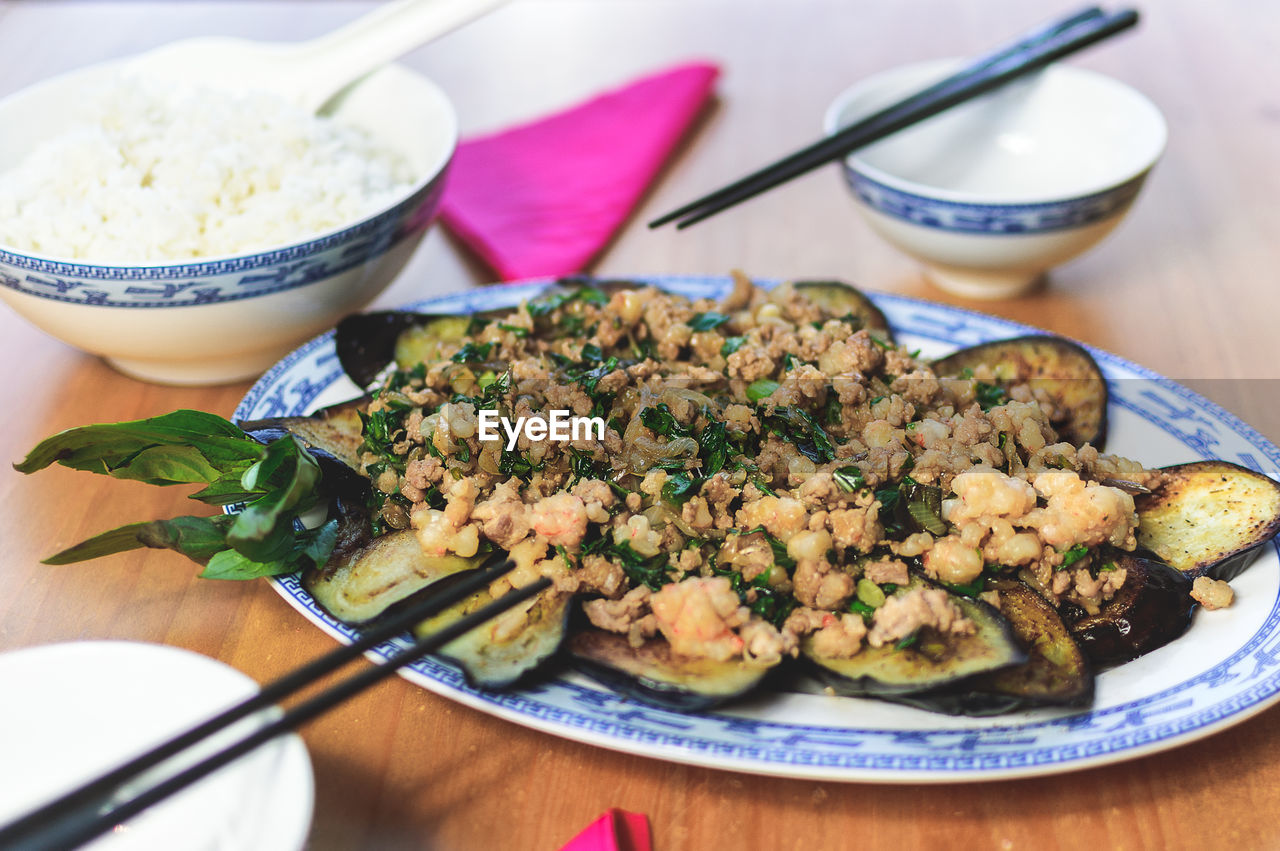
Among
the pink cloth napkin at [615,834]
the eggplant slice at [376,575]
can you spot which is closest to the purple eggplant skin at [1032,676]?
the pink cloth napkin at [615,834]

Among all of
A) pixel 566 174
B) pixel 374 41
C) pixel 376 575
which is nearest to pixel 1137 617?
pixel 376 575

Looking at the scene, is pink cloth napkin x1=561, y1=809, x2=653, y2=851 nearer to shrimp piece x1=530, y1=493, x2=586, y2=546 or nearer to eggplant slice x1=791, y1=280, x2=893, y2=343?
shrimp piece x1=530, y1=493, x2=586, y2=546

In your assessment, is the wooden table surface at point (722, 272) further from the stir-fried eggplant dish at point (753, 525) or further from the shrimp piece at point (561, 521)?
the shrimp piece at point (561, 521)

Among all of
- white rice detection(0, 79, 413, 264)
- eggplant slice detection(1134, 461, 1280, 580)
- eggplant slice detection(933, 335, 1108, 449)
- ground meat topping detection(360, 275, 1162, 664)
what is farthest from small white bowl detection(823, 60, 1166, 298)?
white rice detection(0, 79, 413, 264)

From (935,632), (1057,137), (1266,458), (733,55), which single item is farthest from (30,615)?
(733,55)

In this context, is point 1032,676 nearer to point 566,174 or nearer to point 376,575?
point 376,575

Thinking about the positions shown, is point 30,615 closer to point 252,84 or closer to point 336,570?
point 336,570
